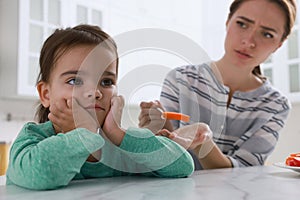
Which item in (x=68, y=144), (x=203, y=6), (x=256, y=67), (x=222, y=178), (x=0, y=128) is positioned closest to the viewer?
(x=68, y=144)

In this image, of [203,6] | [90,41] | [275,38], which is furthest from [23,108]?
[90,41]

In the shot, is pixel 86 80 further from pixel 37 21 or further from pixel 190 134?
pixel 37 21

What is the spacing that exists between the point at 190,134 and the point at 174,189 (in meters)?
0.20

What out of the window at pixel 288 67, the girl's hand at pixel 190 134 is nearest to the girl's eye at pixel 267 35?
the girl's hand at pixel 190 134

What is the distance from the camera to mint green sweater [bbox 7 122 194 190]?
56 cm

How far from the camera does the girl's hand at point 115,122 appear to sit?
617mm

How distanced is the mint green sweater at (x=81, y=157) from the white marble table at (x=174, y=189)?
0.07 ft

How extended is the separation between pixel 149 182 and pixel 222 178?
0.15 m

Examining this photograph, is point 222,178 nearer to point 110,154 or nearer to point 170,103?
point 110,154

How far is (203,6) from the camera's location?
1.68 m

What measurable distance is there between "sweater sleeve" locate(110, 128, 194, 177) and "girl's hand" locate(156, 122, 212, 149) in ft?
0.06

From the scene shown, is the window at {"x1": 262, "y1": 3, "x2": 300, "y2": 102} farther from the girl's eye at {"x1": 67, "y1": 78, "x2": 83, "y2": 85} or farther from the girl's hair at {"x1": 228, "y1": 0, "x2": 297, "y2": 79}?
the girl's eye at {"x1": 67, "y1": 78, "x2": 83, "y2": 85}

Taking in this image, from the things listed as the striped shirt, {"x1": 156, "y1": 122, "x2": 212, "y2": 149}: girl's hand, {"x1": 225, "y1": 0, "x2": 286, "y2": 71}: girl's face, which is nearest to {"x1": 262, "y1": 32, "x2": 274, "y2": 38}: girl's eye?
{"x1": 225, "y1": 0, "x2": 286, "y2": 71}: girl's face

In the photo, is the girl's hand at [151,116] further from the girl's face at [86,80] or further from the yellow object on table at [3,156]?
the yellow object on table at [3,156]
